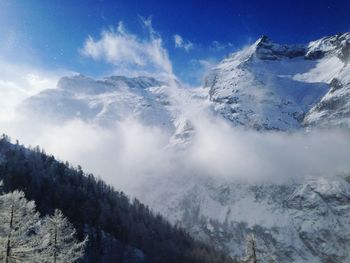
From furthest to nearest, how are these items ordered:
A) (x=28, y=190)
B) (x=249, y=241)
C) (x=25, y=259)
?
(x=28, y=190) → (x=249, y=241) → (x=25, y=259)

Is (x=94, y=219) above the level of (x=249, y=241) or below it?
above

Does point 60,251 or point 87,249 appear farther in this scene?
point 87,249

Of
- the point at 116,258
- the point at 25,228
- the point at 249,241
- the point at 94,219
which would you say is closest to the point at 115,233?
the point at 94,219

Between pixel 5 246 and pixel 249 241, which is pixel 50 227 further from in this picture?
pixel 249 241

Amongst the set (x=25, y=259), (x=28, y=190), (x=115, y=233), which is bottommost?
(x=25, y=259)

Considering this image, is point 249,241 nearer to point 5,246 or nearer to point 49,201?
point 5,246

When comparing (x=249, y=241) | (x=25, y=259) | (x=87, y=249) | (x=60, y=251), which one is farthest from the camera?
(x=87, y=249)
